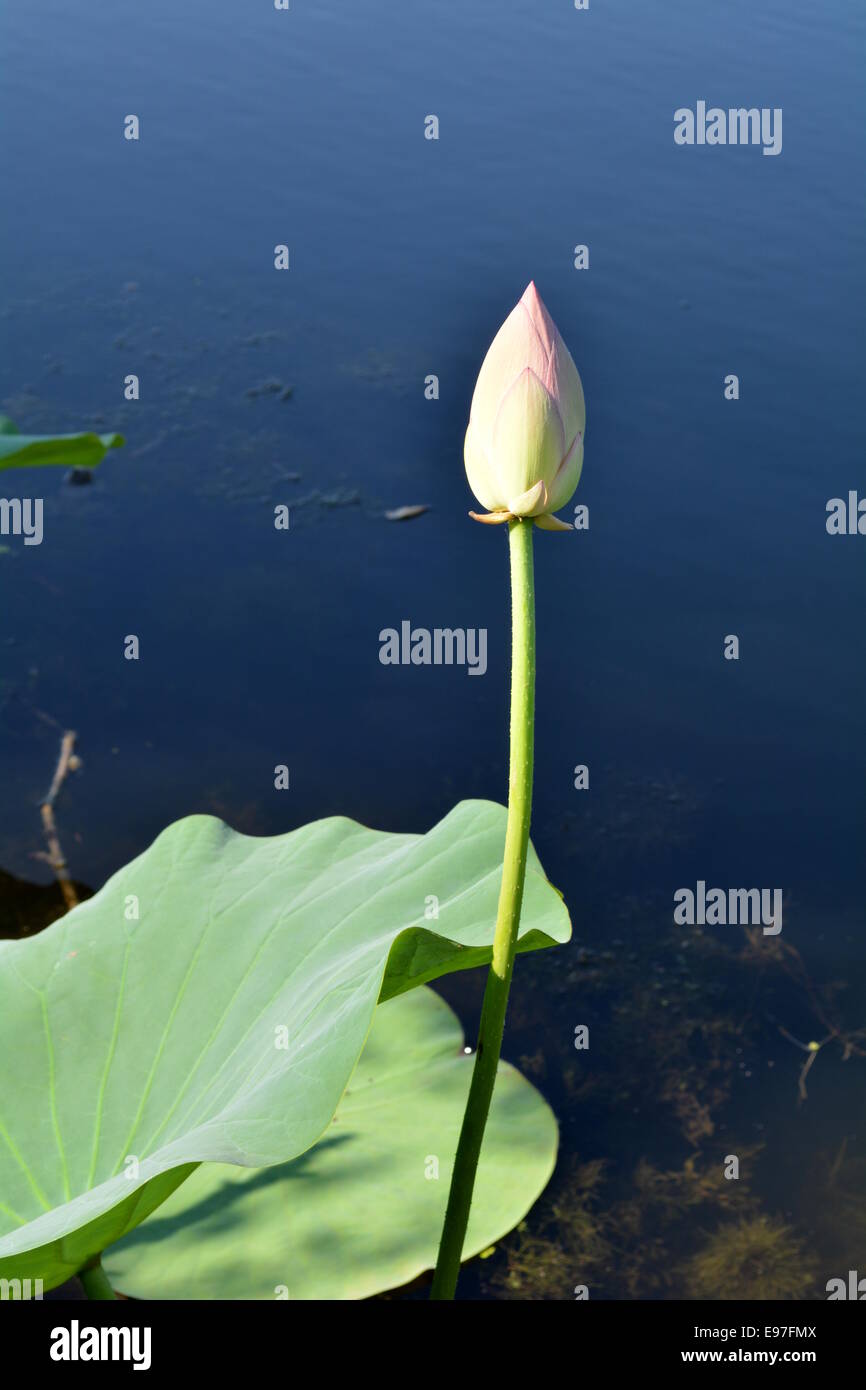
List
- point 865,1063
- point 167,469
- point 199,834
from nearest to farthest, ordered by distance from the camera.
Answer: point 199,834
point 865,1063
point 167,469

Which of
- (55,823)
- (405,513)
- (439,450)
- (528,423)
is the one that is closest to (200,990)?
(528,423)

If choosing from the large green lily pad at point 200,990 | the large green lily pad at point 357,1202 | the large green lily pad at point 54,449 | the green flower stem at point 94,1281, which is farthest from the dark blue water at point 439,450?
the large green lily pad at point 54,449

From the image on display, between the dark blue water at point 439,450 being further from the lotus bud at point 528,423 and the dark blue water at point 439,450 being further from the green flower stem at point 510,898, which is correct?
the lotus bud at point 528,423

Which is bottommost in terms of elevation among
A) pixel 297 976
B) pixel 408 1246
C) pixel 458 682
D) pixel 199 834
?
pixel 408 1246

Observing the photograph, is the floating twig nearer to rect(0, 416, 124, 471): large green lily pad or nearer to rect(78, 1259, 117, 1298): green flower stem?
rect(78, 1259, 117, 1298): green flower stem

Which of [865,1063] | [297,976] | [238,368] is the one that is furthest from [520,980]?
[238,368]

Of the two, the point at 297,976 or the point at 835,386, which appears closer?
the point at 297,976
